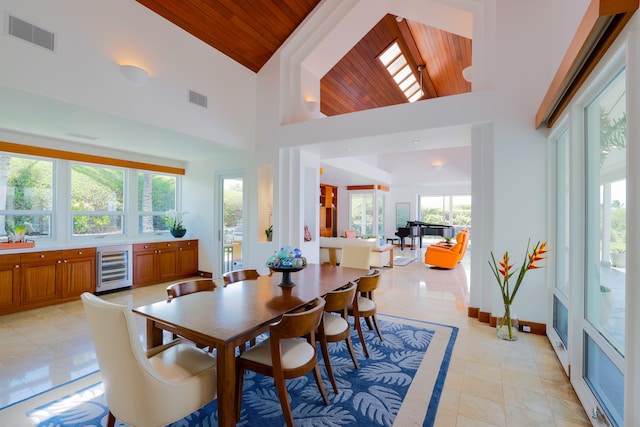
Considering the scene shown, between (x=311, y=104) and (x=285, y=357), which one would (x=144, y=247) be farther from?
(x=285, y=357)

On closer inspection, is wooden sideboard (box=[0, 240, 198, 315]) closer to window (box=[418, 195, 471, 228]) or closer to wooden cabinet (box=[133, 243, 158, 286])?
wooden cabinet (box=[133, 243, 158, 286])

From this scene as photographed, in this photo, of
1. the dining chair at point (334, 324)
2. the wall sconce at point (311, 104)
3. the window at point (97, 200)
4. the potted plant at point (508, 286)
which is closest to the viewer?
the dining chair at point (334, 324)

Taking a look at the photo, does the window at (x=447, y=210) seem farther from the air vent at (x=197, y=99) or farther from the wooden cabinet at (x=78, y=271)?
the wooden cabinet at (x=78, y=271)

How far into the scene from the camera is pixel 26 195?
467 centimetres

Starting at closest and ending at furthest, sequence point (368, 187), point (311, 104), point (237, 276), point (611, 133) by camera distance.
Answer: point (611, 133), point (237, 276), point (311, 104), point (368, 187)

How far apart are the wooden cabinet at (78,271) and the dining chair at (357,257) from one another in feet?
13.5

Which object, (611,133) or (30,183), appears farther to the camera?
(30,183)

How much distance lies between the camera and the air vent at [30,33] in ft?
9.20

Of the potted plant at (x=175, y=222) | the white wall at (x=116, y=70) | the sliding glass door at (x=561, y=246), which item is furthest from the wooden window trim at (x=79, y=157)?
the sliding glass door at (x=561, y=246)

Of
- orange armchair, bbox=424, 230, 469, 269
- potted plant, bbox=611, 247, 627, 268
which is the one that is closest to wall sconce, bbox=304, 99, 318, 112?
orange armchair, bbox=424, 230, 469, 269

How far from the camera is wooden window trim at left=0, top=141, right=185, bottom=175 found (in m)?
4.47

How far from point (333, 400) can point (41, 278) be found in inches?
183

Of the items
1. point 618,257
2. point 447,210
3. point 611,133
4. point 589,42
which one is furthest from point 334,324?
point 447,210

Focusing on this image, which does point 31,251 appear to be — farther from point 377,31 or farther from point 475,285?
point 377,31
